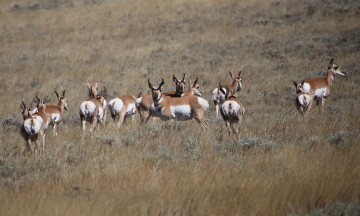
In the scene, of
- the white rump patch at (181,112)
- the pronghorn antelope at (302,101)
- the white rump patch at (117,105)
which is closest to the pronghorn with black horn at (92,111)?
the white rump patch at (117,105)

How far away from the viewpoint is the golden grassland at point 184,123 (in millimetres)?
5293

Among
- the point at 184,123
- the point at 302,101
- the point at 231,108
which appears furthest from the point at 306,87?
the point at 231,108

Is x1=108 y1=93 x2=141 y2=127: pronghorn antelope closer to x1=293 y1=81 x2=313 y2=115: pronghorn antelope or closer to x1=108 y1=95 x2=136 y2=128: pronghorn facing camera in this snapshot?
x1=108 y1=95 x2=136 y2=128: pronghorn facing camera

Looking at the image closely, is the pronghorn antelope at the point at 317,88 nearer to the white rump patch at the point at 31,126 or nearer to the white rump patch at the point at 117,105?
the white rump patch at the point at 117,105

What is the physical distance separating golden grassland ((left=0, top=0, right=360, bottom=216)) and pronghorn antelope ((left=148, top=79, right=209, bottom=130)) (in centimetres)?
50

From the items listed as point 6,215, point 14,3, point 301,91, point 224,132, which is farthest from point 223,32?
point 6,215

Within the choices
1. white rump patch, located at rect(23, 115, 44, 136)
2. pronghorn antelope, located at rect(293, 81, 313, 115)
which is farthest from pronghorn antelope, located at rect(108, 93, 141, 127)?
pronghorn antelope, located at rect(293, 81, 313, 115)

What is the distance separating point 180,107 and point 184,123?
2.13ft

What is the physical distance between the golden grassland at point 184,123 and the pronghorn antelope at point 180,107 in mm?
498

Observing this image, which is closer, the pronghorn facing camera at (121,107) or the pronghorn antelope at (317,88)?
the pronghorn facing camera at (121,107)

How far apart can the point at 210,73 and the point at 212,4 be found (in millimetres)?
16950

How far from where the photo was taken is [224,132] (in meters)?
11.3

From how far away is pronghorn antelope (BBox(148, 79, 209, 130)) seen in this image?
43.1 feet

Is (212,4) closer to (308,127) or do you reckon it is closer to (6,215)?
(308,127)
